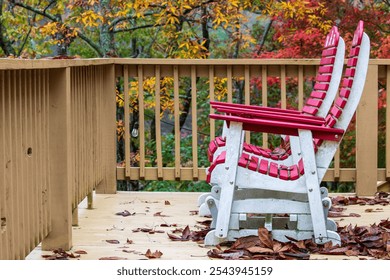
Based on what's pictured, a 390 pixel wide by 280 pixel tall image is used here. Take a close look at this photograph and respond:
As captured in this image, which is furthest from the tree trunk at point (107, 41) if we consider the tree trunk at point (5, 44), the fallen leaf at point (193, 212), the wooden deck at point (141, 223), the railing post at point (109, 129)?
the fallen leaf at point (193, 212)

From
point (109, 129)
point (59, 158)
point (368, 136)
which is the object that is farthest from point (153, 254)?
point (368, 136)

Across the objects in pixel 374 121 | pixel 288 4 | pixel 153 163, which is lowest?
pixel 153 163

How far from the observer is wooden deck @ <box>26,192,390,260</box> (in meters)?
4.50

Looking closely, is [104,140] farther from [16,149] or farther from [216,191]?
[16,149]

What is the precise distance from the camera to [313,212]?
4.57 metres

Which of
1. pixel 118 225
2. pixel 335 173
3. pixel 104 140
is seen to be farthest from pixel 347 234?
pixel 104 140

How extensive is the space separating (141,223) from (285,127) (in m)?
1.33

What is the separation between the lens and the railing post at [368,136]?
651cm

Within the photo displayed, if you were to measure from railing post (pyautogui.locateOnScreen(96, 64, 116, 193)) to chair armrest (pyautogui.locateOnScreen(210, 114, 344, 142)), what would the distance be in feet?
7.22

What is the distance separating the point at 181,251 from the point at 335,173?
2445 millimetres

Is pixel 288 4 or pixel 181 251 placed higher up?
pixel 288 4

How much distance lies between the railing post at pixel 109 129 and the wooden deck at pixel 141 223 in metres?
0.11

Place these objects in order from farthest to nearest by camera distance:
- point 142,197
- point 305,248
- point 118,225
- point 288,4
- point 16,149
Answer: point 288,4 < point 142,197 < point 118,225 < point 305,248 < point 16,149

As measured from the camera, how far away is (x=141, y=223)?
17.6 feet
